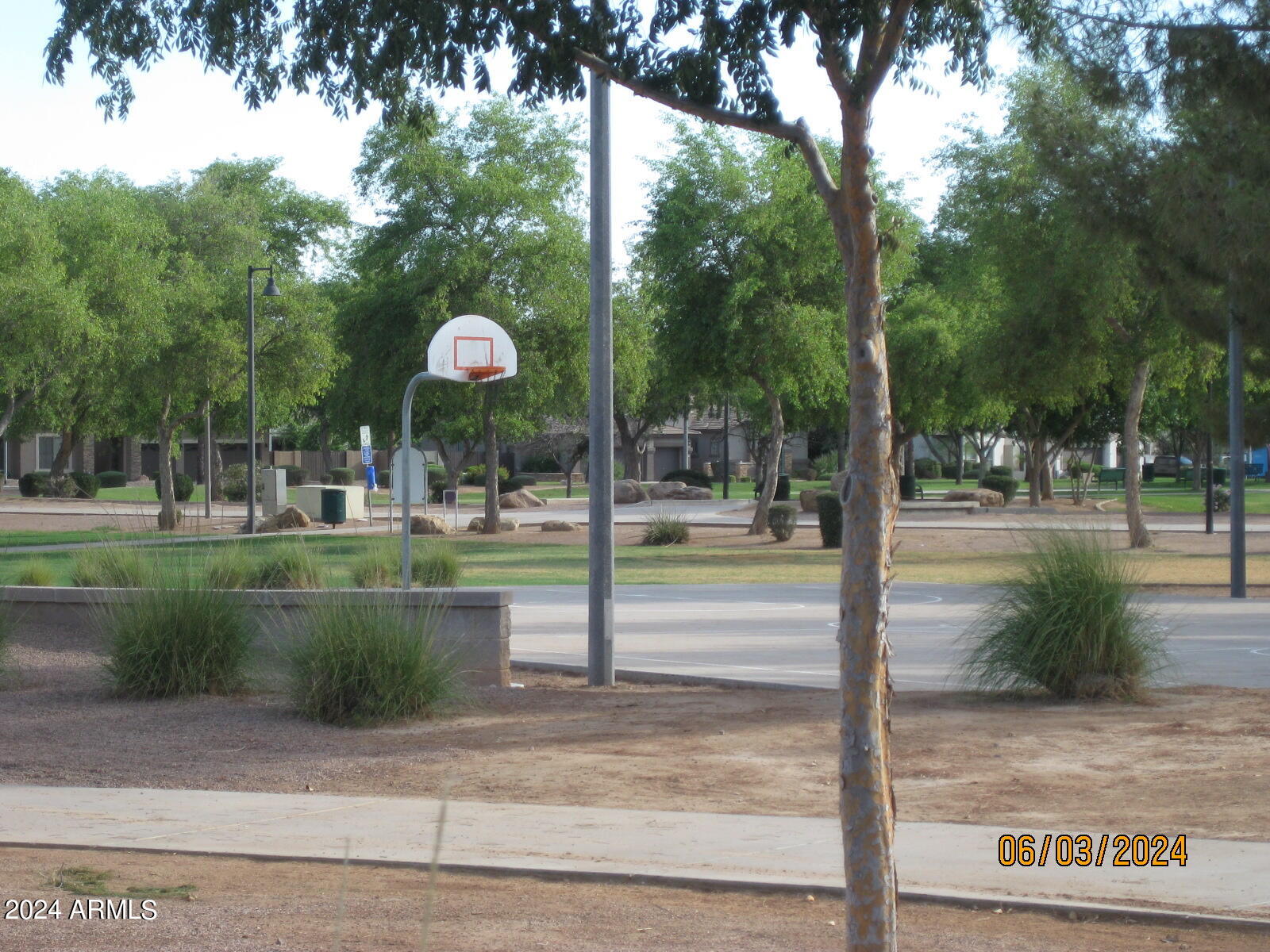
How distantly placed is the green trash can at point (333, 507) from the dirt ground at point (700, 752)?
91.8 ft

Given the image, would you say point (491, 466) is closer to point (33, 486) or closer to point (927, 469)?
point (33, 486)

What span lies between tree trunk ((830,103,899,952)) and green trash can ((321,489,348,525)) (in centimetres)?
3709

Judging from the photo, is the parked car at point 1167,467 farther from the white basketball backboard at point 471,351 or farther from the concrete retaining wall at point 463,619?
the concrete retaining wall at point 463,619

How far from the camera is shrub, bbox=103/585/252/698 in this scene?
11031 mm

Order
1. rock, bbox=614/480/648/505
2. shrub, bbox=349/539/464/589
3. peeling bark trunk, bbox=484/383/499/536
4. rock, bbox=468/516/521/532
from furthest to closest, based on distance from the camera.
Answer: rock, bbox=614/480/648/505, rock, bbox=468/516/521/532, peeling bark trunk, bbox=484/383/499/536, shrub, bbox=349/539/464/589

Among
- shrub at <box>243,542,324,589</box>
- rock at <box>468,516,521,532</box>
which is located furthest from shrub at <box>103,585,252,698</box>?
rock at <box>468,516,521,532</box>

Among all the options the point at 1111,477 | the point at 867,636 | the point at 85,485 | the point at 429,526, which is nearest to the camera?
the point at 867,636

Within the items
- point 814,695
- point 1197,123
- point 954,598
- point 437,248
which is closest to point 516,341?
point 437,248

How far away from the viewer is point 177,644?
11.1 metres

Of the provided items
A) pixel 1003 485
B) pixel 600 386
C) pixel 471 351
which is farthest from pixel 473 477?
pixel 600 386

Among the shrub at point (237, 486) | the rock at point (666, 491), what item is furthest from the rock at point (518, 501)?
the shrub at point (237, 486)

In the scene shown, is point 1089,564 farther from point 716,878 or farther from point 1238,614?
point 1238,614
